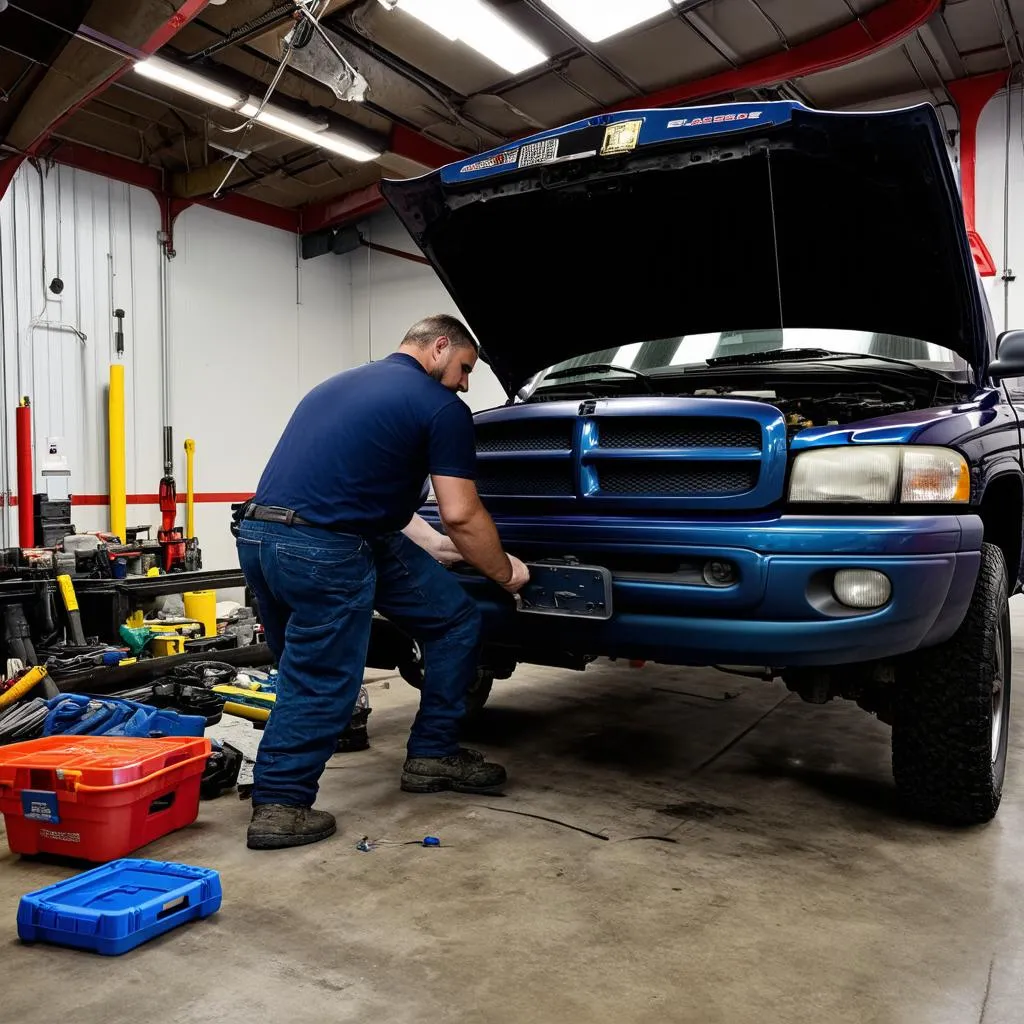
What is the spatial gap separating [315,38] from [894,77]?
5.01 meters

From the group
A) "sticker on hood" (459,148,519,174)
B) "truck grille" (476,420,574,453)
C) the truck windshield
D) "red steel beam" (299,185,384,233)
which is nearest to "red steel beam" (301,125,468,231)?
"red steel beam" (299,185,384,233)

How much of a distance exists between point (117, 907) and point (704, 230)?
105 inches

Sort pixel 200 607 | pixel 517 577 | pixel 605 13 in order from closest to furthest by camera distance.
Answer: pixel 517 577 → pixel 605 13 → pixel 200 607

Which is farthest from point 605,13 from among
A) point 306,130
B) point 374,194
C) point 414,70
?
point 374,194

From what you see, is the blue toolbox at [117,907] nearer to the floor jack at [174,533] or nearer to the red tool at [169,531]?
the floor jack at [174,533]

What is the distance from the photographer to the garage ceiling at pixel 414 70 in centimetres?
562

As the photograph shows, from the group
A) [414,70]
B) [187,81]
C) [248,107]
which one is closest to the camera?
[187,81]

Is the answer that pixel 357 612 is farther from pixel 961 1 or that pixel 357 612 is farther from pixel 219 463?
pixel 219 463

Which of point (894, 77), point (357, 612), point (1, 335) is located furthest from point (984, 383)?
point (1, 335)

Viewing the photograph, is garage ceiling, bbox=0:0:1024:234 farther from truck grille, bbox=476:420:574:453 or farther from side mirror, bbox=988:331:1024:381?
side mirror, bbox=988:331:1024:381

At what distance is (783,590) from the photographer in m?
2.27

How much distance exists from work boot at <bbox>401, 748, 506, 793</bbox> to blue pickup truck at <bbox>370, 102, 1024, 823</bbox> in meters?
0.41

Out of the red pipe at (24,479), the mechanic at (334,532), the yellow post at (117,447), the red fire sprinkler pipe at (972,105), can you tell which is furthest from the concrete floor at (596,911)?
the yellow post at (117,447)

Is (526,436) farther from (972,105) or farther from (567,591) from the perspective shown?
(972,105)
